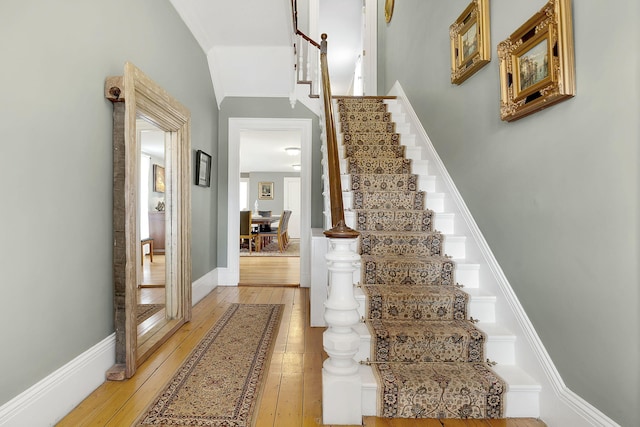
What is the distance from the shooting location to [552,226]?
1604 mm

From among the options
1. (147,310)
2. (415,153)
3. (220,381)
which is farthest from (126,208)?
(415,153)

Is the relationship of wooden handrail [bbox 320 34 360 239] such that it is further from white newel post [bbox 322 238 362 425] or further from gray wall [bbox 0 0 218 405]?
gray wall [bbox 0 0 218 405]

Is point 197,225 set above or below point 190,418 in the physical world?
above

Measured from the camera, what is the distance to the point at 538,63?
167cm

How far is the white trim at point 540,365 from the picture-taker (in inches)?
55.3

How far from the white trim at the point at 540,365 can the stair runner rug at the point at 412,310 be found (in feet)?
0.60

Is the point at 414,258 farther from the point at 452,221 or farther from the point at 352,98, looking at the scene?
the point at 352,98

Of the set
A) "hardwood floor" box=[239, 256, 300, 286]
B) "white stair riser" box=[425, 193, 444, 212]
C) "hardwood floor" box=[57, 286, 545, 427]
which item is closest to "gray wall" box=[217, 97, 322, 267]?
"hardwood floor" box=[239, 256, 300, 286]

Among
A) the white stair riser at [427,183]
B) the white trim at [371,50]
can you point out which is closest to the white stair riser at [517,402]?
the white stair riser at [427,183]

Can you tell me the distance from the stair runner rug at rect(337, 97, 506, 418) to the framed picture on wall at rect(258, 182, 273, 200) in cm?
964

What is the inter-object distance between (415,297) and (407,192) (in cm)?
106

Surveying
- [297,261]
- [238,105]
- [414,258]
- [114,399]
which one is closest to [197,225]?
[238,105]

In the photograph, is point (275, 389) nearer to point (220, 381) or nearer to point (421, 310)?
point (220, 381)

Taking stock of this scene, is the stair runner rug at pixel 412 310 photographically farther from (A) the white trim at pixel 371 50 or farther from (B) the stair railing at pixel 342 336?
(A) the white trim at pixel 371 50
